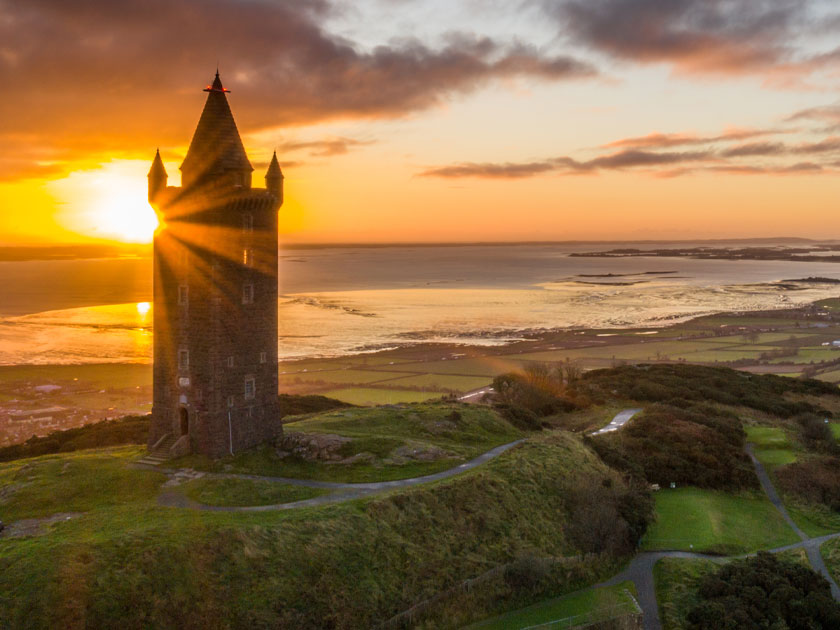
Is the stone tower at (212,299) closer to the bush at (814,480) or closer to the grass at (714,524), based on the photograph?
the grass at (714,524)

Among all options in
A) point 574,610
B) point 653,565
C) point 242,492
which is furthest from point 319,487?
point 653,565

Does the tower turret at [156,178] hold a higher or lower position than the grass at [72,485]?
higher

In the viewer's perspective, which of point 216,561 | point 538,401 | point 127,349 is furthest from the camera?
point 127,349

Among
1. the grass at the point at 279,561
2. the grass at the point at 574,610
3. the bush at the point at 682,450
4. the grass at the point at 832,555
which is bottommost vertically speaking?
the grass at the point at 832,555

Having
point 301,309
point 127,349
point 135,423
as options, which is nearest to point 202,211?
point 135,423

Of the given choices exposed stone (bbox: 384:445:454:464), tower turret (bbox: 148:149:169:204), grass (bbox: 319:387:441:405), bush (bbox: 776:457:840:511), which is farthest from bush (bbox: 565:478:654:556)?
grass (bbox: 319:387:441:405)

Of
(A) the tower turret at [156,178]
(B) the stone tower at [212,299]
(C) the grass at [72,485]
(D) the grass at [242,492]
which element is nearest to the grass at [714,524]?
(D) the grass at [242,492]

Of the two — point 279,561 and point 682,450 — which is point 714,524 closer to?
point 682,450

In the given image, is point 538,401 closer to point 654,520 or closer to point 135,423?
point 654,520
